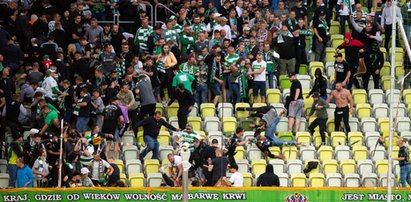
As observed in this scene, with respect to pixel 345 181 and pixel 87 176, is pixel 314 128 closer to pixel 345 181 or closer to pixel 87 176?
pixel 345 181

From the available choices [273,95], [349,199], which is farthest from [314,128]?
[349,199]

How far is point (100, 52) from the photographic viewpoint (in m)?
43.5

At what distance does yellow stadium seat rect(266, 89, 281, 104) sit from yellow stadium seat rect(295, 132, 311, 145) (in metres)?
1.70

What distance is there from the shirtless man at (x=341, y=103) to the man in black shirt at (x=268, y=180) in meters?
3.96

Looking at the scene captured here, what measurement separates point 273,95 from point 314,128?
166 cm

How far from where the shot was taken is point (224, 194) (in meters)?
38.7

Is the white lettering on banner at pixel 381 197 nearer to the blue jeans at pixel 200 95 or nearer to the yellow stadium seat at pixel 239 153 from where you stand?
the yellow stadium seat at pixel 239 153

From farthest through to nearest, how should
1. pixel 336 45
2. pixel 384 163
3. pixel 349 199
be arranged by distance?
pixel 336 45
pixel 384 163
pixel 349 199

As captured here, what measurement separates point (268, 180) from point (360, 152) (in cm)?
373

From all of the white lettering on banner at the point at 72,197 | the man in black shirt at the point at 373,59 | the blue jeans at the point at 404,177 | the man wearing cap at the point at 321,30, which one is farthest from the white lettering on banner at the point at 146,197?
the man wearing cap at the point at 321,30

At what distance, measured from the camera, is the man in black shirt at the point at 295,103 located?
4278 cm

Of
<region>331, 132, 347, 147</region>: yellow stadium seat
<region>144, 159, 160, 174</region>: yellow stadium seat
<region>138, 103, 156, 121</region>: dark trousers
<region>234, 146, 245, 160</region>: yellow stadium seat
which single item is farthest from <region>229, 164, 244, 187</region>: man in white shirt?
<region>331, 132, 347, 147</region>: yellow stadium seat

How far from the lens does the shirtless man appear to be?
42.6 meters

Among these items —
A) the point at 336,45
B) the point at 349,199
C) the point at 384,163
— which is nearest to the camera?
the point at 349,199
